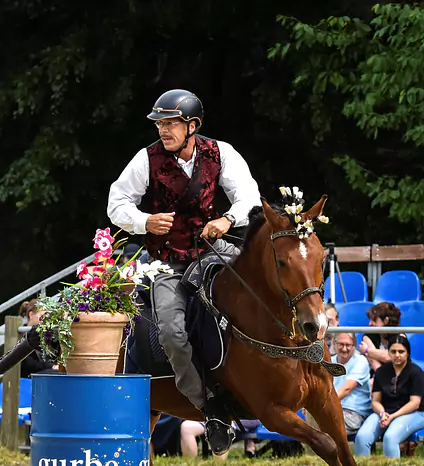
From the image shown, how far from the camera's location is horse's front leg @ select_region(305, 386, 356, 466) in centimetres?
696

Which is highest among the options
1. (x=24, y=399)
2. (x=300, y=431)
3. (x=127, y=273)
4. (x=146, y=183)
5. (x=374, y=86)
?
(x=374, y=86)

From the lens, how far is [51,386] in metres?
5.79

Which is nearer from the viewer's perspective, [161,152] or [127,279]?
[127,279]

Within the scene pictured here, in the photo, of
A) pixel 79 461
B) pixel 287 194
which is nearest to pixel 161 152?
pixel 287 194

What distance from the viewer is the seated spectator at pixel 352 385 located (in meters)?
9.66

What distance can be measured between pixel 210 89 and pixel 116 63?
1.68 m

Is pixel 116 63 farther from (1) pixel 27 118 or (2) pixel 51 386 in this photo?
(2) pixel 51 386

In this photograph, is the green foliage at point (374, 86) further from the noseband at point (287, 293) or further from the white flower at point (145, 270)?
the white flower at point (145, 270)

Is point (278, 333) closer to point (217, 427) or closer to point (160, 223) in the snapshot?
point (217, 427)

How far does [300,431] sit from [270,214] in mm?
1309

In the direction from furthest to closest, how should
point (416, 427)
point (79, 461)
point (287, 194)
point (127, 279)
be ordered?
point (416, 427) < point (287, 194) < point (127, 279) < point (79, 461)

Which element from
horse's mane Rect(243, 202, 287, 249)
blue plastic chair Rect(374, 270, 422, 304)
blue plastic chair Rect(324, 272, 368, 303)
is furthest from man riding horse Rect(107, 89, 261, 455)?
blue plastic chair Rect(324, 272, 368, 303)

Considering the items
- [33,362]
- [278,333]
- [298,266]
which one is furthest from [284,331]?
[33,362]

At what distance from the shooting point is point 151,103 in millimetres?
17469
